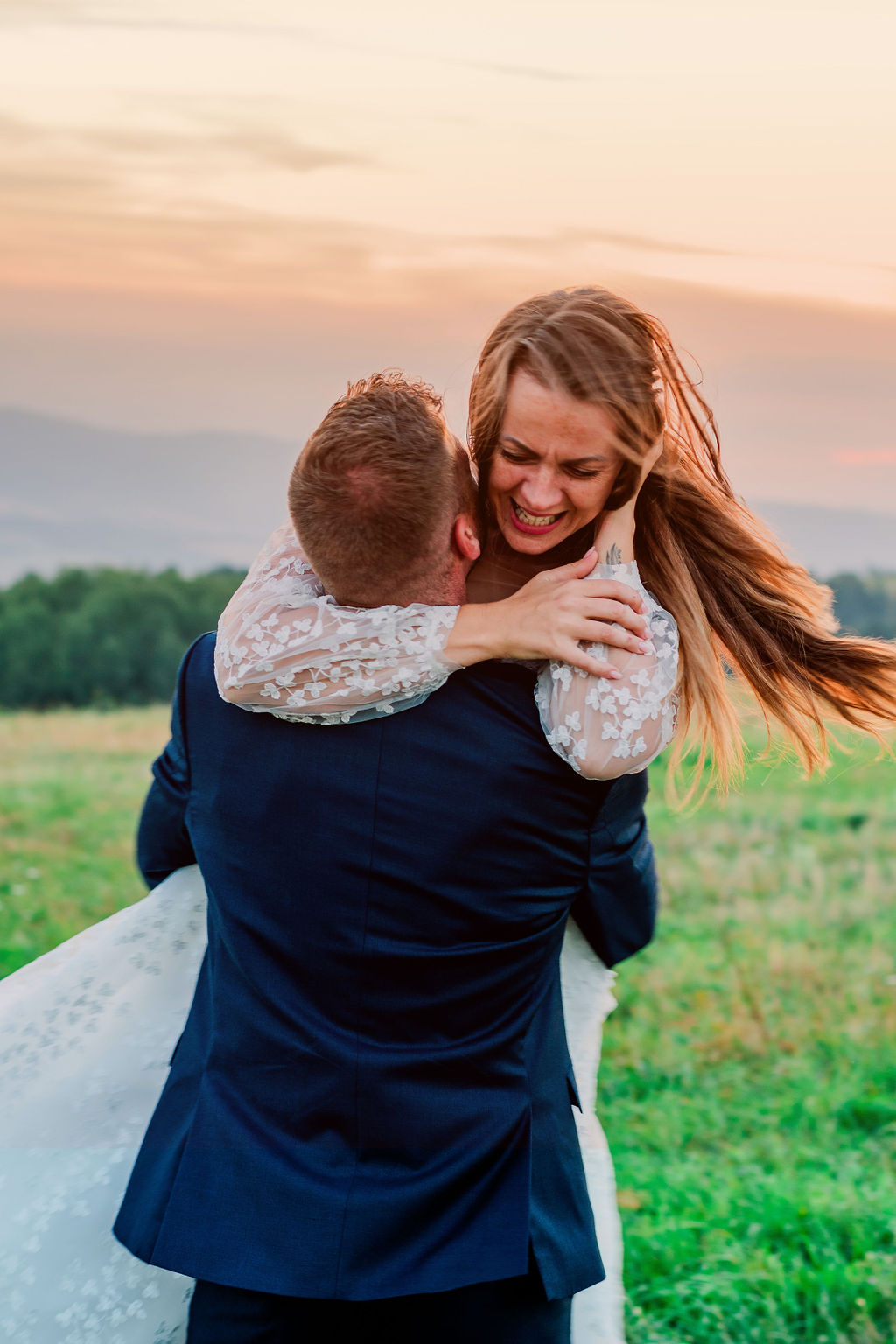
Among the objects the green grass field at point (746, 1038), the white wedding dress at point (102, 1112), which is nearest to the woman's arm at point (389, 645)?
the white wedding dress at point (102, 1112)

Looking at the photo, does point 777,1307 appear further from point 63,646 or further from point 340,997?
point 63,646

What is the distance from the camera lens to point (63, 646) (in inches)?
626

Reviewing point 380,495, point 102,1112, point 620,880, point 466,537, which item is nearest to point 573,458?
point 466,537

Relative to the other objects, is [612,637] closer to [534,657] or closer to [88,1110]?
[534,657]

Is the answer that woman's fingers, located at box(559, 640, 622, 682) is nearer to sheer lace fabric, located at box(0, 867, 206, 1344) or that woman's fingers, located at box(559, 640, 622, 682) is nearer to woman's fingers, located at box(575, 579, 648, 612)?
woman's fingers, located at box(575, 579, 648, 612)

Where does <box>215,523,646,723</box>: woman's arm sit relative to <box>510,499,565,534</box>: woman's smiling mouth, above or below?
below

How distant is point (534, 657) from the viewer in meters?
1.64

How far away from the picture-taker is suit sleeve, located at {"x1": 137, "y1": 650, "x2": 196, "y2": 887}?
1.83 m

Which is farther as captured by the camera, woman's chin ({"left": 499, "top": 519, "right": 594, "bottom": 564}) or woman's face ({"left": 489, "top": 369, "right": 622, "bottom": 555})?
woman's chin ({"left": 499, "top": 519, "right": 594, "bottom": 564})

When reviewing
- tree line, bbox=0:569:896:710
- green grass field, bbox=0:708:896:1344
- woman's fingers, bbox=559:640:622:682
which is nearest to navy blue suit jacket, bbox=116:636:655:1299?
woman's fingers, bbox=559:640:622:682

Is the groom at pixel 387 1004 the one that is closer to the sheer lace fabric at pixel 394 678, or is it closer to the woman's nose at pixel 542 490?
the sheer lace fabric at pixel 394 678

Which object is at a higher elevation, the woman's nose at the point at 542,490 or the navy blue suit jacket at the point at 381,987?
the woman's nose at the point at 542,490

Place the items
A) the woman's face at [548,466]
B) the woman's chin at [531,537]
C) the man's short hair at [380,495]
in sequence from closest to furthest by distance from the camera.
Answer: the man's short hair at [380,495] < the woman's face at [548,466] < the woman's chin at [531,537]

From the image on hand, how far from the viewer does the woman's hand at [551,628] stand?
5.28 ft
